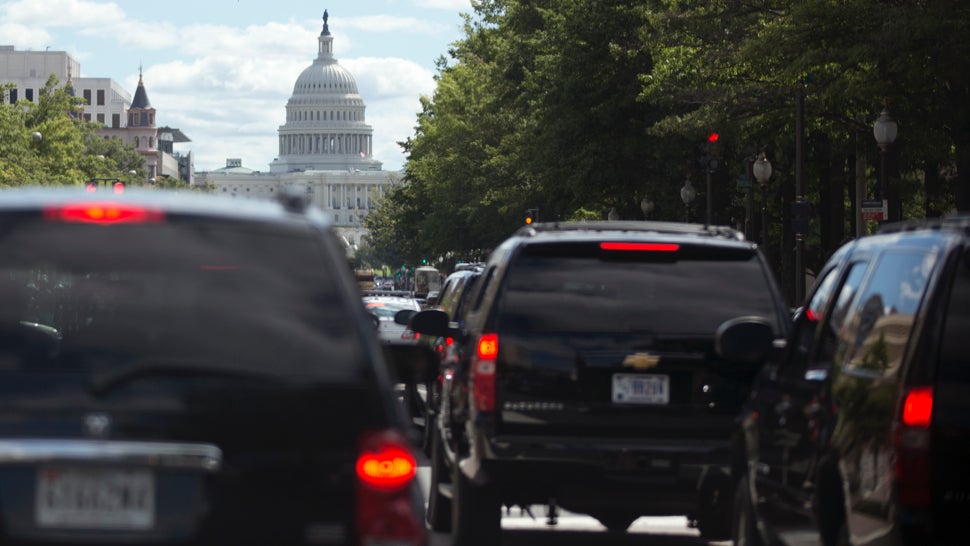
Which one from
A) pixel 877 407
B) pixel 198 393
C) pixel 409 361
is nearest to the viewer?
pixel 198 393

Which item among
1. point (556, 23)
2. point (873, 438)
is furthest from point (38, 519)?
point (556, 23)

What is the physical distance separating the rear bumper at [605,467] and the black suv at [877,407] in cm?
118

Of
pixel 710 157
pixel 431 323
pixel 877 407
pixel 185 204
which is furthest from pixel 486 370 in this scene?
pixel 710 157

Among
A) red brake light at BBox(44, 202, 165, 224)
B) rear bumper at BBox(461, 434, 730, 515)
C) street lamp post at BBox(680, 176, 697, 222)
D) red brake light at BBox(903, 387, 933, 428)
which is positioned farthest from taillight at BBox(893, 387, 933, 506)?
street lamp post at BBox(680, 176, 697, 222)

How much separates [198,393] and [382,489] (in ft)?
1.76

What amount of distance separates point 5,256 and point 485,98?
214ft

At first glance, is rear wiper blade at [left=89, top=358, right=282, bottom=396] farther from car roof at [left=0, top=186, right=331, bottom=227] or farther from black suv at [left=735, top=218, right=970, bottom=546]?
black suv at [left=735, top=218, right=970, bottom=546]

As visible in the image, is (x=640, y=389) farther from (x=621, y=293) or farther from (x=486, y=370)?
(x=486, y=370)

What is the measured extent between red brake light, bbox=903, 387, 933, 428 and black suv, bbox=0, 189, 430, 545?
5.70 feet

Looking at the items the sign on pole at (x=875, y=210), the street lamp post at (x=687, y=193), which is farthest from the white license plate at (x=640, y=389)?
the street lamp post at (x=687, y=193)

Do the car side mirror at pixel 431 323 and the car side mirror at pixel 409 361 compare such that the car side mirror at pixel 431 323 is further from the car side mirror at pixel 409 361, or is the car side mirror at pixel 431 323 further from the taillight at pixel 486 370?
the car side mirror at pixel 409 361

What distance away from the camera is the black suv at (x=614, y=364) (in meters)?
9.49

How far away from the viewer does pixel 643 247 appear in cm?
955

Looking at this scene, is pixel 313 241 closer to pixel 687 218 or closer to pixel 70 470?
pixel 70 470
